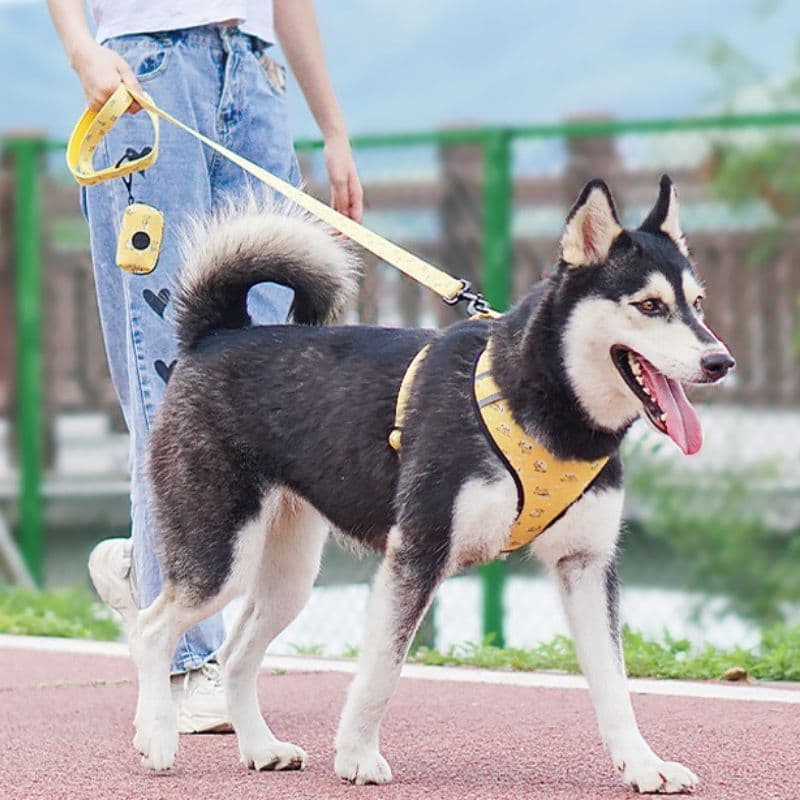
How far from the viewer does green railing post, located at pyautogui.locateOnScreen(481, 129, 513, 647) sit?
24.5ft

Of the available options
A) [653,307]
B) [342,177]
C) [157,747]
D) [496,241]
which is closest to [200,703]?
[157,747]

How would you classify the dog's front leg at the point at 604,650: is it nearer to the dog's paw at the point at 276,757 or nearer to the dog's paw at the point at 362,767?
the dog's paw at the point at 362,767

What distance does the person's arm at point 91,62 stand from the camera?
4.18 m

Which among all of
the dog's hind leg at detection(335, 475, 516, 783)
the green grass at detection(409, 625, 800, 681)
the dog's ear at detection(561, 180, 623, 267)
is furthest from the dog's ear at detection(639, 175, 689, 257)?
the green grass at detection(409, 625, 800, 681)

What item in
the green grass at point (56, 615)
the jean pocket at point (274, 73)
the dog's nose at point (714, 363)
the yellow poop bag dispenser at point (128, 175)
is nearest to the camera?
the dog's nose at point (714, 363)

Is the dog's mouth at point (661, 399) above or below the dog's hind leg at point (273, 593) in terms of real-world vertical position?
above

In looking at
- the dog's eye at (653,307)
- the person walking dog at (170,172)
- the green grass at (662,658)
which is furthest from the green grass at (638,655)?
the dog's eye at (653,307)

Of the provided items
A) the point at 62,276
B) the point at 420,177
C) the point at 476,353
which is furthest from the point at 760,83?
the point at 476,353

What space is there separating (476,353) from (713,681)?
1866 millimetres

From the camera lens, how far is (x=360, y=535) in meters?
3.97

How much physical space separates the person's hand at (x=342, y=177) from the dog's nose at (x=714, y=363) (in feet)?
5.38

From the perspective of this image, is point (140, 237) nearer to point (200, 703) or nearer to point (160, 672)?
point (160, 672)

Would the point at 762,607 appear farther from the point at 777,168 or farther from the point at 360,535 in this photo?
the point at 360,535

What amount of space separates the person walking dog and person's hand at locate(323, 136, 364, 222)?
14 cm
